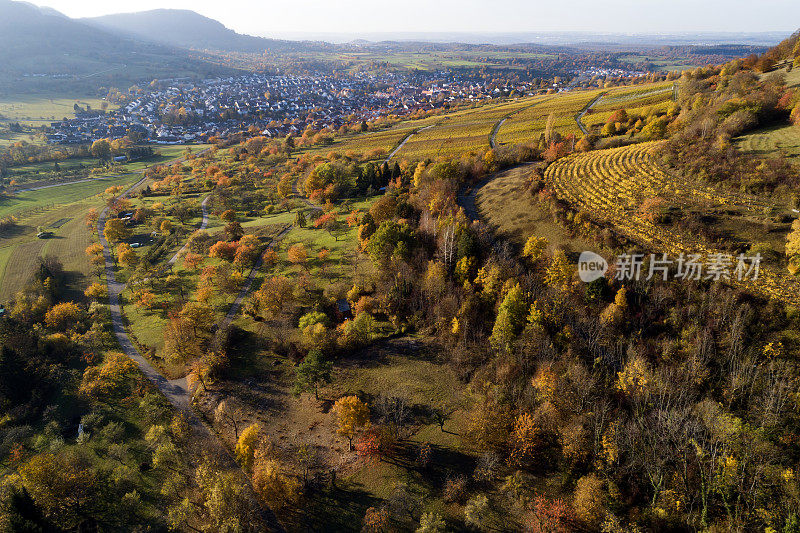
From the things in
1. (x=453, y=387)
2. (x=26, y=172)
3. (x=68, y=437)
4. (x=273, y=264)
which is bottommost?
(x=68, y=437)

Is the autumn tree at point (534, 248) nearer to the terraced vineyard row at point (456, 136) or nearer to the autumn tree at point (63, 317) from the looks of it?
the terraced vineyard row at point (456, 136)

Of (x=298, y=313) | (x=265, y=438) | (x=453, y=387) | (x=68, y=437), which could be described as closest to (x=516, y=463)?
(x=453, y=387)

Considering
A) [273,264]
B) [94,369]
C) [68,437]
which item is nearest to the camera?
[68,437]

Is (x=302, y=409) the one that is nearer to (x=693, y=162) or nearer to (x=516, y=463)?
(x=516, y=463)

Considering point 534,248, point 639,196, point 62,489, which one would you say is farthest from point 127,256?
point 639,196

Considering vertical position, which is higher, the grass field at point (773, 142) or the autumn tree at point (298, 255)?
the grass field at point (773, 142)

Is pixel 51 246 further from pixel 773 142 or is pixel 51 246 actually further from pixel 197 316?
pixel 773 142

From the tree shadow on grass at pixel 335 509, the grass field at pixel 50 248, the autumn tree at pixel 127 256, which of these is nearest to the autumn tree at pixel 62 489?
the tree shadow on grass at pixel 335 509

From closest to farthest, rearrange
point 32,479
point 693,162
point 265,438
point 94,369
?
point 32,479 < point 265,438 < point 94,369 < point 693,162
